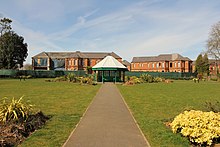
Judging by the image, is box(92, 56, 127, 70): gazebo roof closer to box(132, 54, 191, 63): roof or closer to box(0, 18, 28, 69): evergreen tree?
box(0, 18, 28, 69): evergreen tree

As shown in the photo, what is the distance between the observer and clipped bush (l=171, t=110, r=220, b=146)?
5.33 metres

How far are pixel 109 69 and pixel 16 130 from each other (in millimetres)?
29504

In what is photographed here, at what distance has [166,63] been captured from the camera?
85.3 meters

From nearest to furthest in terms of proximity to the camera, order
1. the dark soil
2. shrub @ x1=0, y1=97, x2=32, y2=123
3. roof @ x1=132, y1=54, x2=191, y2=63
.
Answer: the dark soil, shrub @ x1=0, y1=97, x2=32, y2=123, roof @ x1=132, y1=54, x2=191, y2=63

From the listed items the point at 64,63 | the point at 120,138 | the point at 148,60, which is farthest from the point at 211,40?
the point at 120,138

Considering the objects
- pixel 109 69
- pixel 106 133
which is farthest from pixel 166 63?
pixel 106 133

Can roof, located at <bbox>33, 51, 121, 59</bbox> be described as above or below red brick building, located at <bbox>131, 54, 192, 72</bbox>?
above

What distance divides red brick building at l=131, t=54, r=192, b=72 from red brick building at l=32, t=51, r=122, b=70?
1734 centimetres

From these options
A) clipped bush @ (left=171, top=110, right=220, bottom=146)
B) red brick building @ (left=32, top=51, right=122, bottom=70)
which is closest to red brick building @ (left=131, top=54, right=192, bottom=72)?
red brick building @ (left=32, top=51, right=122, bottom=70)

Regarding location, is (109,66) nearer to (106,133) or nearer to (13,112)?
(13,112)

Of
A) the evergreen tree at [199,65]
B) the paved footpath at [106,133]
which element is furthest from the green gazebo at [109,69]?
the evergreen tree at [199,65]

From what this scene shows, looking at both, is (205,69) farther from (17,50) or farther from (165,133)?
(165,133)

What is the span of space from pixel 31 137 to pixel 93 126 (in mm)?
2124

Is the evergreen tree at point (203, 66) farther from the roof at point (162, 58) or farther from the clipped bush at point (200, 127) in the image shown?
the clipped bush at point (200, 127)
